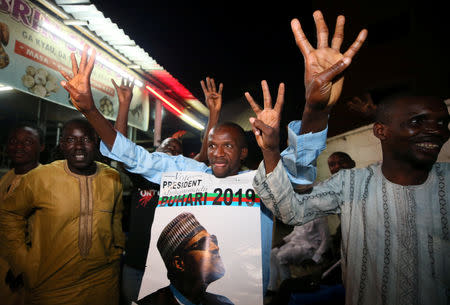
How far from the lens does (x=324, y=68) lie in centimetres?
119

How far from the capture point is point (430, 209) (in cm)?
127

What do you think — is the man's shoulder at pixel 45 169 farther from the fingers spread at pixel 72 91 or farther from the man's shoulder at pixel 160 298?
the man's shoulder at pixel 160 298

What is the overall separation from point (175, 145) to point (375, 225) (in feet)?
7.61

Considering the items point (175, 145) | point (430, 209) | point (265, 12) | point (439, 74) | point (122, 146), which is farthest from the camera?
point (439, 74)

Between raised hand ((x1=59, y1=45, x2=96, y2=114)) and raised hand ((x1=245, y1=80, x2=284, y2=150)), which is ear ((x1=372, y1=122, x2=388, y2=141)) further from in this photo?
raised hand ((x1=59, y1=45, x2=96, y2=114))

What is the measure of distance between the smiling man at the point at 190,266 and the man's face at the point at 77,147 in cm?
120

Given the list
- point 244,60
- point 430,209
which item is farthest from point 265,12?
point 430,209

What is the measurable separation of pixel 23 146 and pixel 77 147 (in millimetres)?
1197

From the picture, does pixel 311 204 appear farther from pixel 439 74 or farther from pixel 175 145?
pixel 439 74

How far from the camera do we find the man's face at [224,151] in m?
1.76

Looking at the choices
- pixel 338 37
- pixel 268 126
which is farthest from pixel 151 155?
pixel 338 37

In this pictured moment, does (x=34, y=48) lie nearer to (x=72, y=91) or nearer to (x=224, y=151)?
(x=72, y=91)

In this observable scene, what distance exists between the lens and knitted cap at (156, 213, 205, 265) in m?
1.53

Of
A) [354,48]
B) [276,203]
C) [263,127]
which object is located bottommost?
[276,203]
